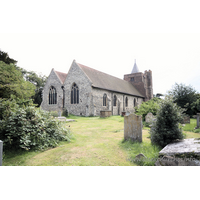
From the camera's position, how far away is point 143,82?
33.6 meters

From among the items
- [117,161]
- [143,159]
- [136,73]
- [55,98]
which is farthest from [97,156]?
[136,73]

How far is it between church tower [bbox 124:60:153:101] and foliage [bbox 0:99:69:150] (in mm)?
30582

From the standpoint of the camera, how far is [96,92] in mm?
20281

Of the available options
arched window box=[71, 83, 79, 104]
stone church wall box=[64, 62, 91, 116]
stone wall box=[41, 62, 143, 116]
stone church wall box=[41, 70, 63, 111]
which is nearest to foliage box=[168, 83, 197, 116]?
stone wall box=[41, 62, 143, 116]

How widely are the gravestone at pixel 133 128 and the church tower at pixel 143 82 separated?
28.9 metres

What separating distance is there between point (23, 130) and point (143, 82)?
3252 cm

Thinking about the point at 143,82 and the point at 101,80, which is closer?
the point at 101,80

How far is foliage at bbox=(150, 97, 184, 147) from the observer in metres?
4.22

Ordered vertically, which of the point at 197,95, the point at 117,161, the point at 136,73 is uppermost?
the point at 136,73

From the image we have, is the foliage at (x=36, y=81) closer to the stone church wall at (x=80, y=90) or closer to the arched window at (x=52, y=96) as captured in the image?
the arched window at (x=52, y=96)

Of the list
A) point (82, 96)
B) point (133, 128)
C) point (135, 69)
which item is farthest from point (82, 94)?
point (135, 69)

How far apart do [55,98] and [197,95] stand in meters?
19.7

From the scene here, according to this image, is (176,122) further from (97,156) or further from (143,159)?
(97,156)

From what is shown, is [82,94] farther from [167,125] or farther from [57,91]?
[167,125]
